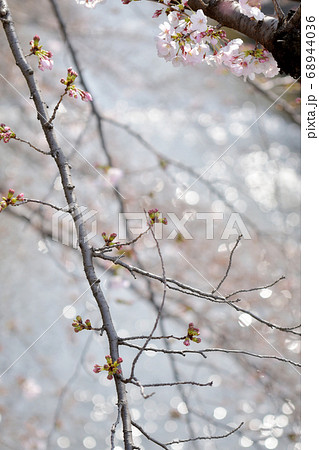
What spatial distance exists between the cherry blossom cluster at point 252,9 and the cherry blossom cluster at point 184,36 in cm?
10

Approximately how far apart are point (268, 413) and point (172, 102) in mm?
3184

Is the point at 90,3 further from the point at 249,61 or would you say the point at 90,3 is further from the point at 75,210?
the point at 75,210

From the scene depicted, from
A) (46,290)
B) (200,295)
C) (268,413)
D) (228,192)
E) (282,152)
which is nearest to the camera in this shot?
(200,295)

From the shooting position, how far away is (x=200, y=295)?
0.92m

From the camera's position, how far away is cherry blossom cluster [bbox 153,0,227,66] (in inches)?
43.1

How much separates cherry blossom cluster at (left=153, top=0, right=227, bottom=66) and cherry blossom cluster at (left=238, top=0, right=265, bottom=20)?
0.32 ft

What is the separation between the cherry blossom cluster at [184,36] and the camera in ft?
3.59

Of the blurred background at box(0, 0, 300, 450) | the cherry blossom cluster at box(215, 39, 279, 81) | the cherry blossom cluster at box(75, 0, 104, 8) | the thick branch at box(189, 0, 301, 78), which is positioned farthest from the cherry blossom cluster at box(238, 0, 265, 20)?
the blurred background at box(0, 0, 300, 450)

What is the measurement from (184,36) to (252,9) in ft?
0.75

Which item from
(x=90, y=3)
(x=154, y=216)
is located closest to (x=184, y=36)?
(x=90, y=3)

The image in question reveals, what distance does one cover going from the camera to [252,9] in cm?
98

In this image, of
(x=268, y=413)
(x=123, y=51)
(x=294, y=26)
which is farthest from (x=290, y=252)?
(x=294, y=26)

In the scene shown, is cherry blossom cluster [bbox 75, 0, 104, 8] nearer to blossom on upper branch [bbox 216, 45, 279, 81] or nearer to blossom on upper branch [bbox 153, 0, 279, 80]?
blossom on upper branch [bbox 153, 0, 279, 80]
